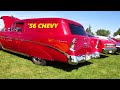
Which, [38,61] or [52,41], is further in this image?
[38,61]

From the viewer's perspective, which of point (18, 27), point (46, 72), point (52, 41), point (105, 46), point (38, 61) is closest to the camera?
point (46, 72)

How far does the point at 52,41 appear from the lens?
7.11 m

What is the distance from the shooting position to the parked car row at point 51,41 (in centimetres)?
674

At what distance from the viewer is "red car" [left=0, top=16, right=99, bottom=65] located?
673 cm

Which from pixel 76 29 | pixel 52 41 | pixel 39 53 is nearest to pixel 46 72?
pixel 39 53

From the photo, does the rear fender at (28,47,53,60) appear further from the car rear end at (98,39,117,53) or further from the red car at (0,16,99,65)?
the car rear end at (98,39,117,53)

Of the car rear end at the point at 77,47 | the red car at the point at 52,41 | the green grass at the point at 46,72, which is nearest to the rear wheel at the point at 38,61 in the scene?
the red car at the point at 52,41

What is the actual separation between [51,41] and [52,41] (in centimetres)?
5

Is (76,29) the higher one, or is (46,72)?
(76,29)

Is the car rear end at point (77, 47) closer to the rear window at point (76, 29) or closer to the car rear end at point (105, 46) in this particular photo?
the rear window at point (76, 29)

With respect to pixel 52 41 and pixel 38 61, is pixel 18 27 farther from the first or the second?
pixel 52 41

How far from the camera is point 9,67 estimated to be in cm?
712
